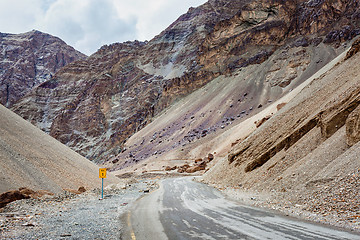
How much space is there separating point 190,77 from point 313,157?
84.3 m

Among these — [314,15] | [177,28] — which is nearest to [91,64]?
[177,28]

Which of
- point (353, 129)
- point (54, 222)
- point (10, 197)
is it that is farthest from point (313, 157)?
point (10, 197)

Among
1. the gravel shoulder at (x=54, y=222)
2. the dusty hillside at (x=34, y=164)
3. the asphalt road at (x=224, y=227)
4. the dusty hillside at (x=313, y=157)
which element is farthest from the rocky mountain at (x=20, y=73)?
the asphalt road at (x=224, y=227)

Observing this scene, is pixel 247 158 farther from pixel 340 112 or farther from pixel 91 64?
pixel 91 64

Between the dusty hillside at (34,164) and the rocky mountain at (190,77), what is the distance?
3592cm

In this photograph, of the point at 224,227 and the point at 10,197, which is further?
the point at 10,197

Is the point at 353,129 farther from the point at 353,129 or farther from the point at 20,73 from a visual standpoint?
the point at 20,73

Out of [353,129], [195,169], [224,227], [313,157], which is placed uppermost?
[224,227]

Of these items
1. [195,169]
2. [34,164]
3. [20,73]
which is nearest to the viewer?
[34,164]

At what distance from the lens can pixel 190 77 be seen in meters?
94.4

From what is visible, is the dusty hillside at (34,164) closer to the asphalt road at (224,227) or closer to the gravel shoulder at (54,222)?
the gravel shoulder at (54,222)

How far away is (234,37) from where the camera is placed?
92.8 meters

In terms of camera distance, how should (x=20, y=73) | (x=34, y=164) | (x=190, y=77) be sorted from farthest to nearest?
(x=20, y=73)
(x=190, y=77)
(x=34, y=164)

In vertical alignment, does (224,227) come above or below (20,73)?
below
